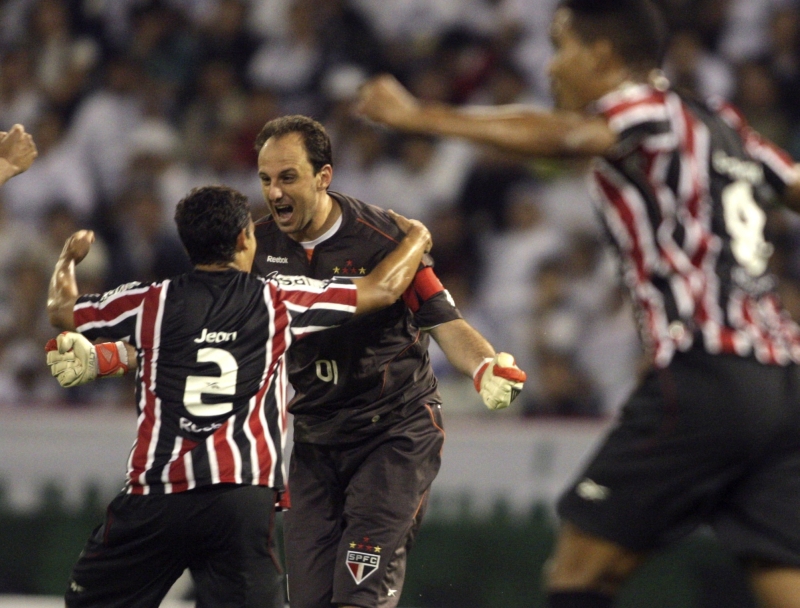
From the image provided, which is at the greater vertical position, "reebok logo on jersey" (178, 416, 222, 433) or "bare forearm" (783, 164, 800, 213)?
"bare forearm" (783, 164, 800, 213)

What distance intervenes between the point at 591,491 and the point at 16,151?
2.54 m

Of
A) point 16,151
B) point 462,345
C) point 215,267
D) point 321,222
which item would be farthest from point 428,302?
point 16,151

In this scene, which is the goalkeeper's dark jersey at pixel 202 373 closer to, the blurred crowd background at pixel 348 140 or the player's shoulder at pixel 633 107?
the player's shoulder at pixel 633 107

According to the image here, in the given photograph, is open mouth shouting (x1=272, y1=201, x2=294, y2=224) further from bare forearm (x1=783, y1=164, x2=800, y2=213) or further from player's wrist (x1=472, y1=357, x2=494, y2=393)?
bare forearm (x1=783, y1=164, x2=800, y2=213)

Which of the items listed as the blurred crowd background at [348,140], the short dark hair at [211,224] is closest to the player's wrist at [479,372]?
the short dark hair at [211,224]

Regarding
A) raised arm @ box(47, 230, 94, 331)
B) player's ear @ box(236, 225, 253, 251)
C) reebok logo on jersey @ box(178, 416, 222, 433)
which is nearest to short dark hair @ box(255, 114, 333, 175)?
player's ear @ box(236, 225, 253, 251)

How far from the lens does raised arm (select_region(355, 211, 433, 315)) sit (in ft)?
14.3

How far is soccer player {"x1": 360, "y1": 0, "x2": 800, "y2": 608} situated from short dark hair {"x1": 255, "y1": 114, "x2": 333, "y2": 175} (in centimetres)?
152

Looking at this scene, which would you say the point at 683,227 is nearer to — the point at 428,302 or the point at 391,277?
the point at 391,277

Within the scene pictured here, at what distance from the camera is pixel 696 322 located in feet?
10.1

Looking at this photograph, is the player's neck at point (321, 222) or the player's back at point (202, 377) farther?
the player's neck at point (321, 222)

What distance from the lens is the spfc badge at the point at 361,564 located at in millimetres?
4445

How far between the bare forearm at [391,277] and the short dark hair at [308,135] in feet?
1.52

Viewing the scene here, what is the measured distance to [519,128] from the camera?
9.88ft
